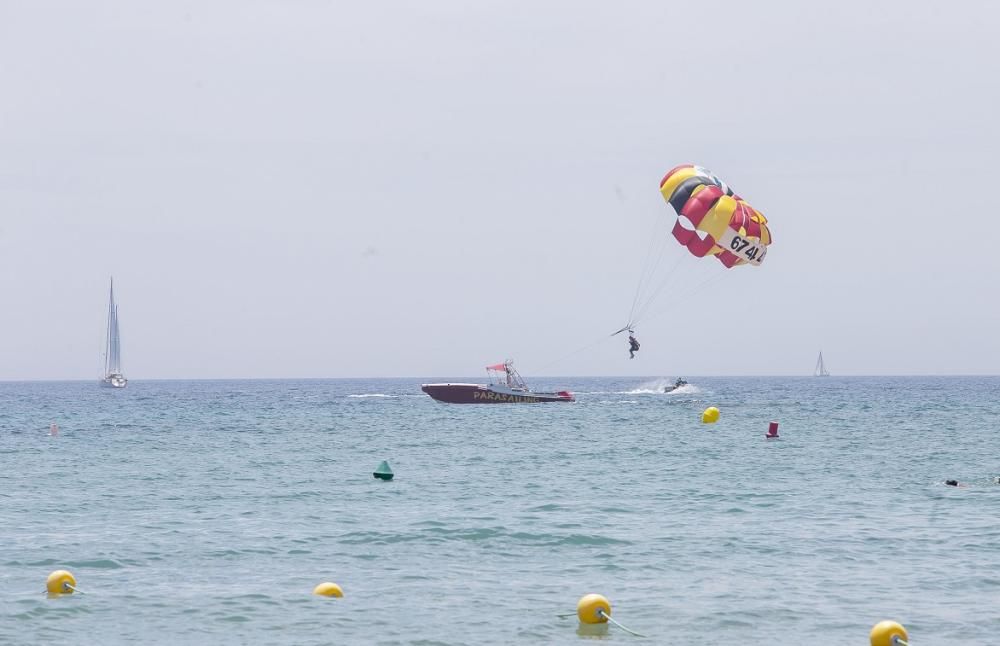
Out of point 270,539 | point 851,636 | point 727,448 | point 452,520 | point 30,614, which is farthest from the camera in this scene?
point 727,448

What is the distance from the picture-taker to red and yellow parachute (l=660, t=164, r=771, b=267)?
4284cm

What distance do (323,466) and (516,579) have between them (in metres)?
21.4

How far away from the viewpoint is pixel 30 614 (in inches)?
655

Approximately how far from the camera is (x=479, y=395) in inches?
3310

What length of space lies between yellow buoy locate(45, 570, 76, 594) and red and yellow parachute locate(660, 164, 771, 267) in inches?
1149

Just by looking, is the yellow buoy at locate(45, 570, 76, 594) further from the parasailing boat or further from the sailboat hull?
the sailboat hull

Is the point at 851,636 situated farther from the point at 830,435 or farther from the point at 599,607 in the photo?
the point at 830,435

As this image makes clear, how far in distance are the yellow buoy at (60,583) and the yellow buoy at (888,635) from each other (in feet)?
36.1

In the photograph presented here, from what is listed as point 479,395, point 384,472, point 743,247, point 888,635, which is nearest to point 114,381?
point 479,395

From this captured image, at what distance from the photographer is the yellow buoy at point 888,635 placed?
14.5m

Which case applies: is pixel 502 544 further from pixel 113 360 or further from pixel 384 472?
pixel 113 360

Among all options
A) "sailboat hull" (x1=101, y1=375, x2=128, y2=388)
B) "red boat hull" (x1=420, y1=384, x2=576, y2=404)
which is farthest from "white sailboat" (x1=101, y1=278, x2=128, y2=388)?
"red boat hull" (x1=420, y1=384, x2=576, y2=404)

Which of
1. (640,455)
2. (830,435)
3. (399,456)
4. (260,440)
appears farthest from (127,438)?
(830,435)

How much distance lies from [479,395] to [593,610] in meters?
68.1
